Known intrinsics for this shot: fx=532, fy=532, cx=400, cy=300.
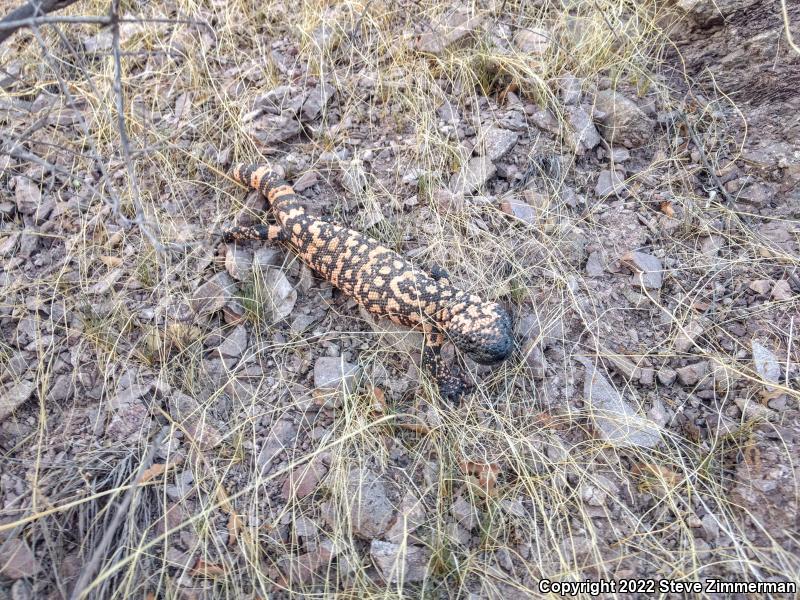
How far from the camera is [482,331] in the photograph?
2314 millimetres

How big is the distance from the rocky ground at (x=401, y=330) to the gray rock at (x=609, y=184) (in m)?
0.03

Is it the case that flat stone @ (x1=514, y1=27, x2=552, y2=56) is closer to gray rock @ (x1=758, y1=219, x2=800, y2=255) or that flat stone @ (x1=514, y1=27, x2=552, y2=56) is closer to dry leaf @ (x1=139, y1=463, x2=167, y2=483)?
gray rock @ (x1=758, y1=219, x2=800, y2=255)

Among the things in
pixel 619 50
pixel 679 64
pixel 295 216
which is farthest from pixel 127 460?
pixel 679 64

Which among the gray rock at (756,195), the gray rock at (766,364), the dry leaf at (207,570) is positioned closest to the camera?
the dry leaf at (207,570)

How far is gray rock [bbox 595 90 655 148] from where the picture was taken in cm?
290

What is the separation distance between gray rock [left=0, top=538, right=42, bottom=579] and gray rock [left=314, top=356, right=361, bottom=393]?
116 centimetres

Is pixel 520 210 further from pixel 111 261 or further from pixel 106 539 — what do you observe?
pixel 106 539

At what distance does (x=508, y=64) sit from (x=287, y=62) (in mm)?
1335

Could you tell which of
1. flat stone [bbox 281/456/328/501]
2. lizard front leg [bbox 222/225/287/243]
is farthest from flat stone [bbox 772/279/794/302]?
lizard front leg [bbox 222/225/287/243]

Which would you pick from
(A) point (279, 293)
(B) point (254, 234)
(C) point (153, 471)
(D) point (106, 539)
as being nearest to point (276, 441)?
(C) point (153, 471)

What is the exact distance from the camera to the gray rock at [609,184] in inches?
110

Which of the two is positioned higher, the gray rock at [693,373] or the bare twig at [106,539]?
the bare twig at [106,539]

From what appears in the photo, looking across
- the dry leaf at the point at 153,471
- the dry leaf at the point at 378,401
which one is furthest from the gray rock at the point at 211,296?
the dry leaf at the point at 378,401

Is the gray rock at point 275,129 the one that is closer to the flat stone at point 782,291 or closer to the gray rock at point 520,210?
the gray rock at point 520,210
